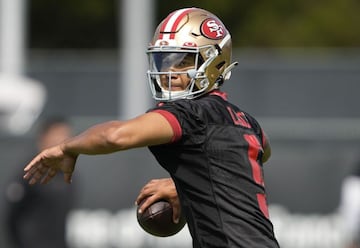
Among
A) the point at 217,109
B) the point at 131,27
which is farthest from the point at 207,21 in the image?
the point at 131,27

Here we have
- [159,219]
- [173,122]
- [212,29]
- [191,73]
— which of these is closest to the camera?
[173,122]

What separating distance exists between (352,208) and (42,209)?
3.09 metres

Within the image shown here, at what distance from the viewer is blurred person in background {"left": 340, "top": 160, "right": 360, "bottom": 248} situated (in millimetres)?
10938

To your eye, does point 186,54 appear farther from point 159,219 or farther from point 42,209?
point 42,209

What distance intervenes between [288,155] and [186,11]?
6.75 metres

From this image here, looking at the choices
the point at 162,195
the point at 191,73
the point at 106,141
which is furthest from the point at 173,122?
the point at 162,195

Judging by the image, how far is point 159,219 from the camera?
18.2 ft

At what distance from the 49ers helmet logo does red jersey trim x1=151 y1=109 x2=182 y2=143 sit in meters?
0.57

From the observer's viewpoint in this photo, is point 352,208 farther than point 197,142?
Yes

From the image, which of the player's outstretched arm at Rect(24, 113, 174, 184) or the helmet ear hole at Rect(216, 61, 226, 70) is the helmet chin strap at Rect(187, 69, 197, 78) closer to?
the helmet ear hole at Rect(216, 61, 226, 70)

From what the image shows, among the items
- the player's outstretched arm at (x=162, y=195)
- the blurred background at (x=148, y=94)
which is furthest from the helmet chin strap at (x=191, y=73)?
the blurred background at (x=148, y=94)

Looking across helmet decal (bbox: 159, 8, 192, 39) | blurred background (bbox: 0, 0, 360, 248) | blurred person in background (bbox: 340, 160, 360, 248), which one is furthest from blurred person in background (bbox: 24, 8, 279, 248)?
blurred person in background (bbox: 340, 160, 360, 248)

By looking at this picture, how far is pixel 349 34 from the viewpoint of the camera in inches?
1167

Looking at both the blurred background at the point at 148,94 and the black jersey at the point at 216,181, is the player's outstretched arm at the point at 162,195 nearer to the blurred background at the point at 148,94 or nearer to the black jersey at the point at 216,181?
the black jersey at the point at 216,181
